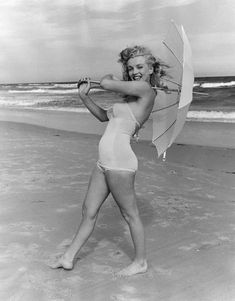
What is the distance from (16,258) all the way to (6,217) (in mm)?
962

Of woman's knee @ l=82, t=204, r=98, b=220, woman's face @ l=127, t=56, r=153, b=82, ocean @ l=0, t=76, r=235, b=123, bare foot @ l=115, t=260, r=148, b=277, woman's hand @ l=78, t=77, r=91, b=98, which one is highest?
woman's face @ l=127, t=56, r=153, b=82

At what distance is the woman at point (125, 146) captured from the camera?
2883 millimetres

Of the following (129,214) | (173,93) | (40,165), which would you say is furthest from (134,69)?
(40,165)

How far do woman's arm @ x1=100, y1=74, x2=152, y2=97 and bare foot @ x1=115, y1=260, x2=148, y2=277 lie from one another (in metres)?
1.15

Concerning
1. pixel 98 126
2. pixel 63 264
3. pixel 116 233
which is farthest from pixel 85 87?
pixel 98 126

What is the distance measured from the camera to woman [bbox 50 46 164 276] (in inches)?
113

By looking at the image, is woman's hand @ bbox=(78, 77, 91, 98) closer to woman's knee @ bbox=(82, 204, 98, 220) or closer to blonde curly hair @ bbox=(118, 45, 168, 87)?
blonde curly hair @ bbox=(118, 45, 168, 87)

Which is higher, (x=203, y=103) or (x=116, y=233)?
(x=116, y=233)

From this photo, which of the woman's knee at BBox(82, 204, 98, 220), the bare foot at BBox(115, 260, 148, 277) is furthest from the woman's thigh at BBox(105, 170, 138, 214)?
the bare foot at BBox(115, 260, 148, 277)

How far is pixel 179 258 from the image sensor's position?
334cm

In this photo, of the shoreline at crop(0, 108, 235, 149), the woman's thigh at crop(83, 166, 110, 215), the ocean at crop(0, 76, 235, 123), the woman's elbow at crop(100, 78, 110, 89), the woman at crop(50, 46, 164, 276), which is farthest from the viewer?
the ocean at crop(0, 76, 235, 123)

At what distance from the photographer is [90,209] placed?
9.95 feet

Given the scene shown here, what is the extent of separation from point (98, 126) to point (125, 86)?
34.5ft

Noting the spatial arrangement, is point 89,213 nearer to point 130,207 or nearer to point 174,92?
point 130,207
